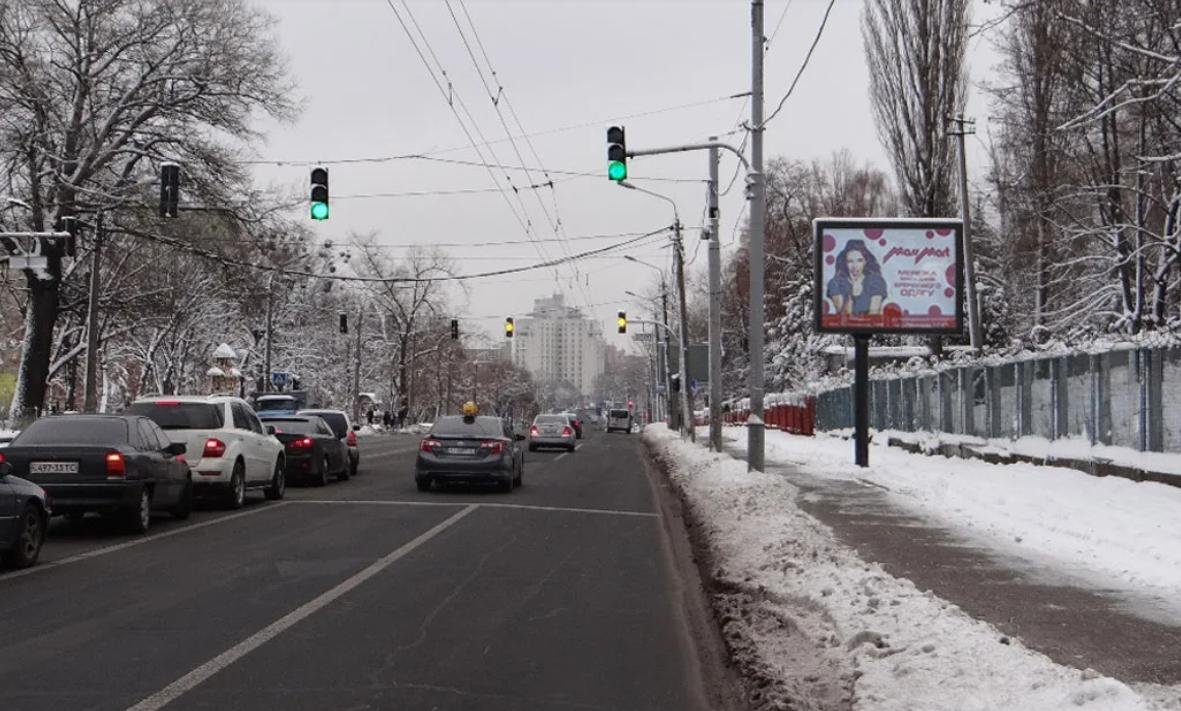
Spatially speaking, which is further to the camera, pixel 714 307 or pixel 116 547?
pixel 714 307

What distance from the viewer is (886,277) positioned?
80.3 ft

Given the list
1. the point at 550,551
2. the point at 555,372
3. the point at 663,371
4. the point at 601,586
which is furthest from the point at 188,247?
the point at 555,372

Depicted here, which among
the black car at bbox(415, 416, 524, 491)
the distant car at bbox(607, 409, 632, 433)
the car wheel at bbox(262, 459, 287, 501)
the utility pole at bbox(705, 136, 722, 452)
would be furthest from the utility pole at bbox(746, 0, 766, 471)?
the distant car at bbox(607, 409, 632, 433)

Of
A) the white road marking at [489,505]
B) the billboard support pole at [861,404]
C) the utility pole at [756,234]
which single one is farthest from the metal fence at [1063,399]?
the white road marking at [489,505]

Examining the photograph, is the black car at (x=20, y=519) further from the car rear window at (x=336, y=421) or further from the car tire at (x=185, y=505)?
the car rear window at (x=336, y=421)

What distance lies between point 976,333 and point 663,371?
47596 millimetres

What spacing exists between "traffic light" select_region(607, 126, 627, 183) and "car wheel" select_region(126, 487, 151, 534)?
9427mm

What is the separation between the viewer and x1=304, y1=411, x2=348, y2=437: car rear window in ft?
80.1

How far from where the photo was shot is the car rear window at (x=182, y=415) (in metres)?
16.1

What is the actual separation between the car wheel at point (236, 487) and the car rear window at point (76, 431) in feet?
10.7

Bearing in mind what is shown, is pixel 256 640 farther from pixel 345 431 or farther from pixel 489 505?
pixel 345 431

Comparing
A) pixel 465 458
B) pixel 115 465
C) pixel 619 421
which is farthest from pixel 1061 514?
pixel 619 421

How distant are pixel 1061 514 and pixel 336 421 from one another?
16.5m

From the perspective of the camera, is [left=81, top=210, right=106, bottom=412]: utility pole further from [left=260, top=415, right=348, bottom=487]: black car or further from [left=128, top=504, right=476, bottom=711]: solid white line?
[left=128, top=504, right=476, bottom=711]: solid white line
